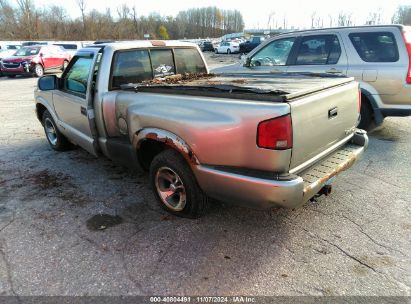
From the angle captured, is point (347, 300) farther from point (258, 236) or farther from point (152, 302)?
point (152, 302)

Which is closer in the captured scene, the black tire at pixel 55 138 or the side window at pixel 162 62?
the side window at pixel 162 62

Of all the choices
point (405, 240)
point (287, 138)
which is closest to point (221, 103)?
point (287, 138)

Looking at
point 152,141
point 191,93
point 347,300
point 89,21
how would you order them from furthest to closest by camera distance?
point 89,21 < point 152,141 < point 191,93 < point 347,300

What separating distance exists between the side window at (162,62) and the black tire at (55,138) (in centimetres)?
216

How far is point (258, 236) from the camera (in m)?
3.14

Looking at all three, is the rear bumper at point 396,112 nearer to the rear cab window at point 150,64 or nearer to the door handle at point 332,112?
the door handle at point 332,112

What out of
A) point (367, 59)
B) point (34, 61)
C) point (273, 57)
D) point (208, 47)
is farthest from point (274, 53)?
point (208, 47)

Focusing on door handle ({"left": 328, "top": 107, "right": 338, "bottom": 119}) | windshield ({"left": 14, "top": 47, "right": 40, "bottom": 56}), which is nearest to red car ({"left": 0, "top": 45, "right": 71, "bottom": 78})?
windshield ({"left": 14, "top": 47, "right": 40, "bottom": 56})

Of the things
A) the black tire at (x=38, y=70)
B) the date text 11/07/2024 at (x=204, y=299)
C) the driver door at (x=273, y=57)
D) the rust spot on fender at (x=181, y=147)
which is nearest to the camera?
the date text 11/07/2024 at (x=204, y=299)

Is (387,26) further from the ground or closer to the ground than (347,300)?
further from the ground

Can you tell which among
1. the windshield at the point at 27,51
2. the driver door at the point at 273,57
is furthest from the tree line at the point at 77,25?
the driver door at the point at 273,57

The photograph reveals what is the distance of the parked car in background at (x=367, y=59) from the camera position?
5367mm

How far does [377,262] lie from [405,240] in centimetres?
50

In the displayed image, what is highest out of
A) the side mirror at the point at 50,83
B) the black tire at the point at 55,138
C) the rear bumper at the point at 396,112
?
the side mirror at the point at 50,83
